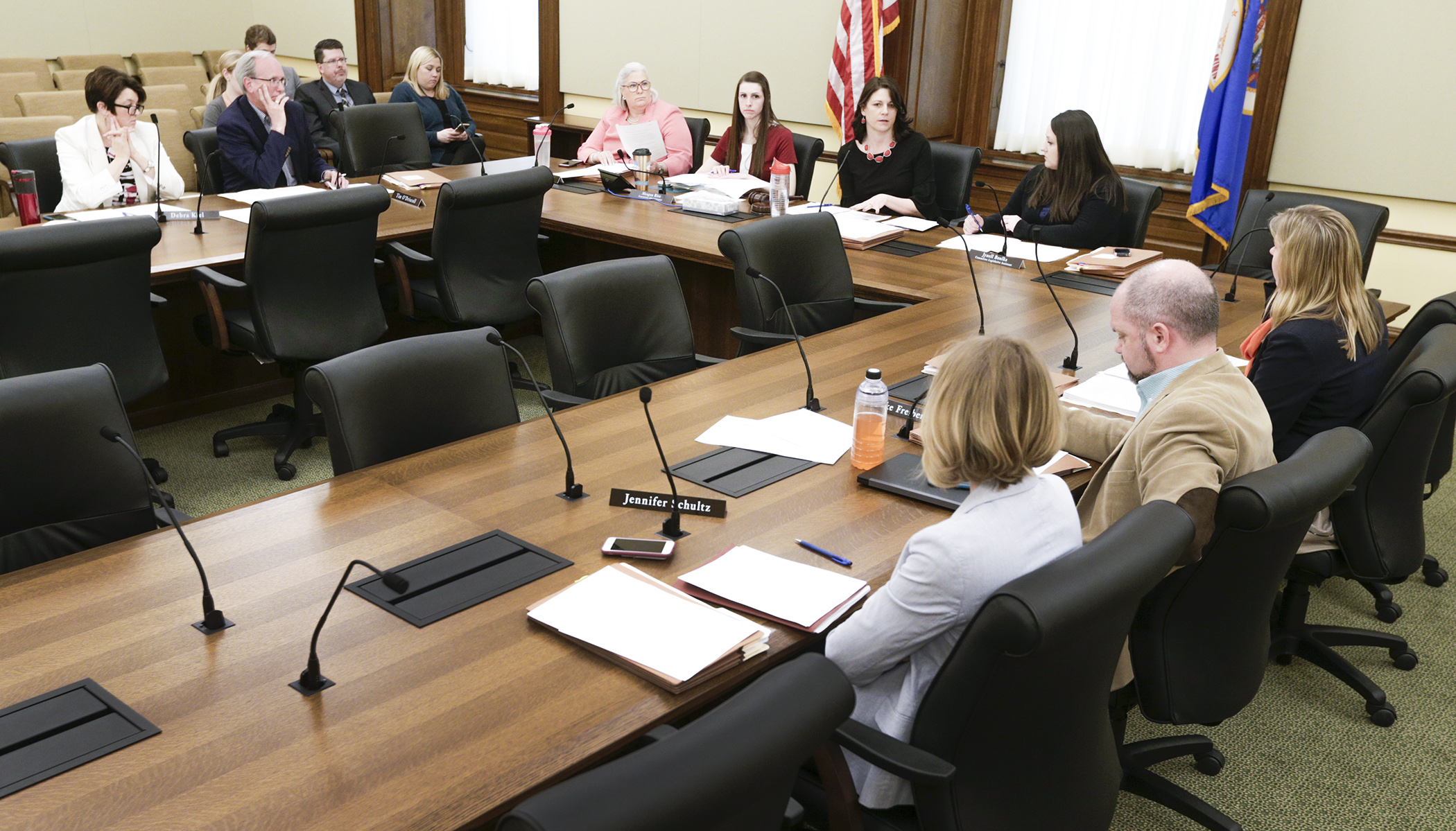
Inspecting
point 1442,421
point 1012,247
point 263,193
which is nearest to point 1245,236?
point 1012,247

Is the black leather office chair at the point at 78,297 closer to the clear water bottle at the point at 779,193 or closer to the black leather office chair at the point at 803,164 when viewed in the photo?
the clear water bottle at the point at 779,193

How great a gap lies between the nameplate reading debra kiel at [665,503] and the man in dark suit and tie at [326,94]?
5.12 m

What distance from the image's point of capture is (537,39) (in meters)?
8.82

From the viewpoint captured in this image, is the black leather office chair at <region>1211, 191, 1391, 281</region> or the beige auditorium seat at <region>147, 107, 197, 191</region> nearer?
the black leather office chair at <region>1211, 191, 1391, 281</region>

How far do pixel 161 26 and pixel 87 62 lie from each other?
109cm

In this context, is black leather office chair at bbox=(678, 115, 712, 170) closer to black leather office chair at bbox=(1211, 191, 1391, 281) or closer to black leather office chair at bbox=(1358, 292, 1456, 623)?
black leather office chair at bbox=(1211, 191, 1391, 281)

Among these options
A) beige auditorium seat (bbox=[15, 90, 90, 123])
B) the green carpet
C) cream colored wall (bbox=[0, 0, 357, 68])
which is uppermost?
cream colored wall (bbox=[0, 0, 357, 68])

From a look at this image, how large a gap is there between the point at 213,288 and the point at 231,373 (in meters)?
0.97

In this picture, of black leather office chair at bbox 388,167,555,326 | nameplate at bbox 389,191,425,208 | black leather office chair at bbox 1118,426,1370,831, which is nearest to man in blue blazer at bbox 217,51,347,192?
nameplate at bbox 389,191,425,208

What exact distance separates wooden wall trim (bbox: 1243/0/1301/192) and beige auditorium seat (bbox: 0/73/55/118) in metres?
7.84

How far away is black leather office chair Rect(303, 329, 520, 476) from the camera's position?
7.95 feet

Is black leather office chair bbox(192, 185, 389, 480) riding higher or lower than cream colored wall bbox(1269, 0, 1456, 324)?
lower

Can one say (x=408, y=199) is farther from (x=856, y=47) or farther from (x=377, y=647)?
(x=377, y=647)

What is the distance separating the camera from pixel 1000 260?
439 cm
